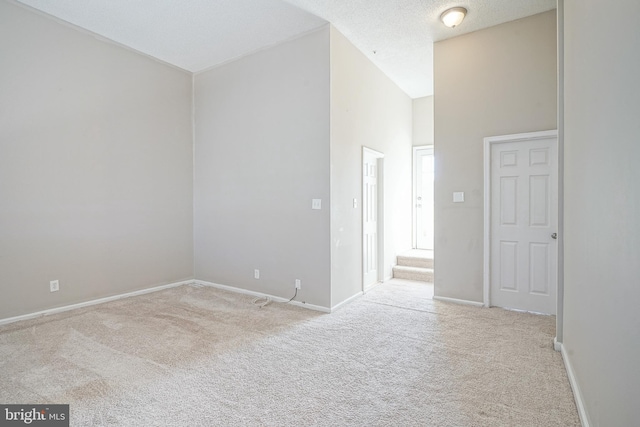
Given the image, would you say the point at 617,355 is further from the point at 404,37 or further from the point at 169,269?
the point at 169,269

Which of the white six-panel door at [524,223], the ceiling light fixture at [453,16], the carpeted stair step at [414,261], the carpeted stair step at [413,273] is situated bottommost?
the carpeted stair step at [413,273]

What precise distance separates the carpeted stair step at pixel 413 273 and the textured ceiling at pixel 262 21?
10.4ft

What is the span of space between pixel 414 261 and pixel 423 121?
2.70 meters

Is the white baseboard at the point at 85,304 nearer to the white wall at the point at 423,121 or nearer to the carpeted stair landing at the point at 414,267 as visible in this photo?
the carpeted stair landing at the point at 414,267

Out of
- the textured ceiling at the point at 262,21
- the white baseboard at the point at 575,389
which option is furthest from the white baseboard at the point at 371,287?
the textured ceiling at the point at 262,21

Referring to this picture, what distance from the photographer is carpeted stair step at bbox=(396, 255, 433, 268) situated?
5.15 metres

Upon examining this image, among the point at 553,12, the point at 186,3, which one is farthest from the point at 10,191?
the point at 553,12

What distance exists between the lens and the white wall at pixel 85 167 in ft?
10.8

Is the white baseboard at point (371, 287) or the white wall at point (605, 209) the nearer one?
the white wall at point (605, 209)

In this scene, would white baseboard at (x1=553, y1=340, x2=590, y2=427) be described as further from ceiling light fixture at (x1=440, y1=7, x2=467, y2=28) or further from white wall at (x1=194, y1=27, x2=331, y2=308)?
ceiling light fixture at (x1=440, y1=7, x2=467, y2=28)

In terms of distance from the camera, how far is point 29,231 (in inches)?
133

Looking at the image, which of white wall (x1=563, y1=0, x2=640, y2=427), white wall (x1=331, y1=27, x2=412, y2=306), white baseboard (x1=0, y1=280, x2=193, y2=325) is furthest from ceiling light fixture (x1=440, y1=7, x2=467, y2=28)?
white baseboard (x1=0, y1=280, x2=193, y2=325)

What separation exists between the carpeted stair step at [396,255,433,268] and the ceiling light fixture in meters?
3.29

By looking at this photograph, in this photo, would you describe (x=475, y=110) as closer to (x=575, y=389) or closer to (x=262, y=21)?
(x=262, y=21)
